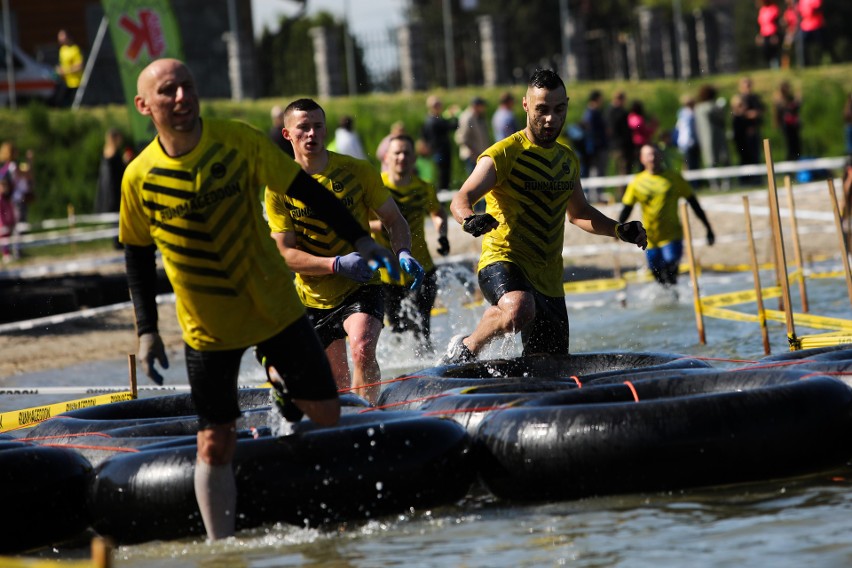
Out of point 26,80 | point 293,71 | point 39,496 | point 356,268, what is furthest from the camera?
point 293,71

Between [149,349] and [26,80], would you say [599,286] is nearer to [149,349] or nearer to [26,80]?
[149,349]

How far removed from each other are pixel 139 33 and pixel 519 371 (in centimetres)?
1038

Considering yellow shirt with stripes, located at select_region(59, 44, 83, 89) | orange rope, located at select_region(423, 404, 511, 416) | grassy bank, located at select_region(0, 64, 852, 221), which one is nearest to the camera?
orange rope, located at select_region(423, 404, 511, 416)

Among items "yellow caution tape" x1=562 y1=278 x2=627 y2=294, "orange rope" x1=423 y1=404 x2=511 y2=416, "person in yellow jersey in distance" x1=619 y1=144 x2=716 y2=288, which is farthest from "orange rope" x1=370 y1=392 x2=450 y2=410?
"yellow caution tape" x1=562 y1=278 x2=627 y2=294

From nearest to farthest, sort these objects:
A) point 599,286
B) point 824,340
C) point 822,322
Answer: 1. point 824,340
2. point 822,322
3. point 599,286

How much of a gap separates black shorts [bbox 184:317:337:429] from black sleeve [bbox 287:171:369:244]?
1.42 ft

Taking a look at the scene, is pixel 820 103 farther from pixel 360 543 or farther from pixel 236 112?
pixel 360 543

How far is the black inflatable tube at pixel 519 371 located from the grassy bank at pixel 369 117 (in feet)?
53.3

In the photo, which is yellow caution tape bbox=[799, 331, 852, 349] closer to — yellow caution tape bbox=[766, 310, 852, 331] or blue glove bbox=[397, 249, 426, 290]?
yellow caution tape bbox=[766, 310, 852, 331]

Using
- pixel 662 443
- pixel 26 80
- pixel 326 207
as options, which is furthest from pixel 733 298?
pixel 26 80

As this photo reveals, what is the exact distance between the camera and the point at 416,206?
449 inches

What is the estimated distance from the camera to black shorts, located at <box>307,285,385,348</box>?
8.02 meters

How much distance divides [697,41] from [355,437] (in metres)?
33.2

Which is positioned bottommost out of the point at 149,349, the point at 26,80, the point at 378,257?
the point at 149,349
